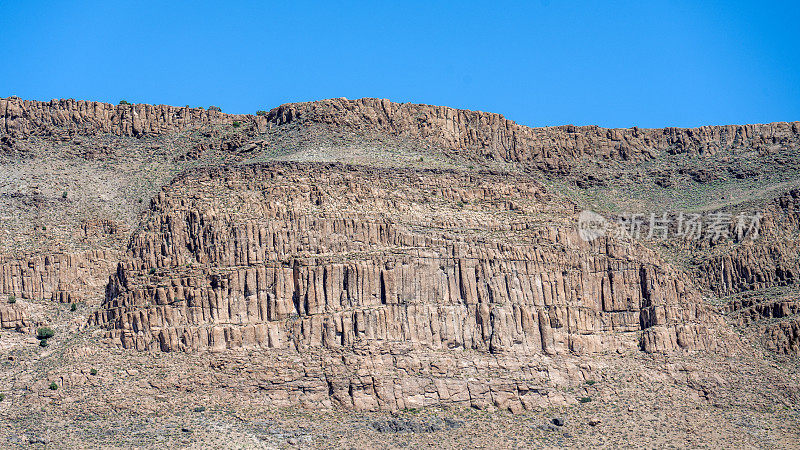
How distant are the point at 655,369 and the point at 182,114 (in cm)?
4939

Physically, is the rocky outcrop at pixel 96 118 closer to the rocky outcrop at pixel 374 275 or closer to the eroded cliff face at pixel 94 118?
the eroded cliff face at pixel 94 118

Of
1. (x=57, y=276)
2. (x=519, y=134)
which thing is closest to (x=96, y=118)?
(x=57, y=276)

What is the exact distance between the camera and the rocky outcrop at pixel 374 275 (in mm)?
124812

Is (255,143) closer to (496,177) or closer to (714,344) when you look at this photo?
(496,177)

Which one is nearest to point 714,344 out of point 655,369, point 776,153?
point 655,369

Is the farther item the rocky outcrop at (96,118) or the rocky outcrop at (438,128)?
the rocky outcrop at (438,128)

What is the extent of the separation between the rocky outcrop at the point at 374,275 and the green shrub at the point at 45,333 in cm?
348

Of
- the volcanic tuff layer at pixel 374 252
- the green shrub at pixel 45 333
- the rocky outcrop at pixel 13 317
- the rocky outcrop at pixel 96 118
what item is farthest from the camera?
the rocky outcrop at pixel 96 118

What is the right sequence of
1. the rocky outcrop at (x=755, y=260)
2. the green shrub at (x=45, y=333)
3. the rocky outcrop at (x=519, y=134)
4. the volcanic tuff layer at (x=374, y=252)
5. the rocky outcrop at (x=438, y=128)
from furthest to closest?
the rocky outcrop at (x=519, y=134), the rocky outcrop at (x=438, y=128), the rocky outcrop at (x=755, y=260), the green shrub at (x=45, y=333), the volcanic tuff layer at (x=374, y=252)

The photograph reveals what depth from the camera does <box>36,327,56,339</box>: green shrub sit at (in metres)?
125

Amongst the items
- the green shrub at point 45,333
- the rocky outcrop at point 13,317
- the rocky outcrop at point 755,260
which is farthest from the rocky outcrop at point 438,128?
the green shrub at point 45,333

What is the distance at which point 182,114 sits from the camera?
15525 cm

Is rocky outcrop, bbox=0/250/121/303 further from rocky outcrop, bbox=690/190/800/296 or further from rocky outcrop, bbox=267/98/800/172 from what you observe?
rocky outcrop, bbox=690/190/800/296

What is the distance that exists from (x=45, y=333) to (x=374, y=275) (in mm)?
23262
